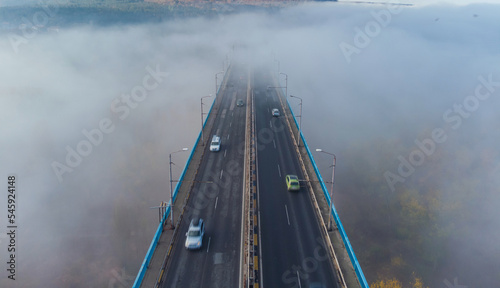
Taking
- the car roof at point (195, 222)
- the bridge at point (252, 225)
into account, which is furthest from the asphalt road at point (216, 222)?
the car roof at point (195, 222)

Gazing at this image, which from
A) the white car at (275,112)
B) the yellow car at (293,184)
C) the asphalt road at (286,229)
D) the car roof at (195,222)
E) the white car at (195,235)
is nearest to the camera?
the asphalt road at (286,229)

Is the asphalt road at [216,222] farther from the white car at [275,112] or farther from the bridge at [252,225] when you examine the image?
the white car at [275,112]

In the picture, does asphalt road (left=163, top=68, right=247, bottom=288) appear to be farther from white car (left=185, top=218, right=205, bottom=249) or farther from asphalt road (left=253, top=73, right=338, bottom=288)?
asphalt road (left=253, top=73, right=338, bottom=288)

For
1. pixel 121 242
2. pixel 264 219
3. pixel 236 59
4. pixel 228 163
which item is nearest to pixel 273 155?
pixel 228 163

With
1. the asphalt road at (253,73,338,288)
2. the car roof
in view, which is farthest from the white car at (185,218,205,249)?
the asphalt road at (253,73,338,288)

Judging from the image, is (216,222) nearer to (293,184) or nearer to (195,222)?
(195,222)

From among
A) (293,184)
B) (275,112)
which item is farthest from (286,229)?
(275,112)

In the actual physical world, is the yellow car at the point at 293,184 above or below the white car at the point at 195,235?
above
